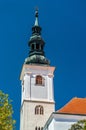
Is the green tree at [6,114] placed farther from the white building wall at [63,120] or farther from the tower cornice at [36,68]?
the tower cornice at [36,68]

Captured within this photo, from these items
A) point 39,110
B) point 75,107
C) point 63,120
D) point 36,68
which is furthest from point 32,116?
point 63,120

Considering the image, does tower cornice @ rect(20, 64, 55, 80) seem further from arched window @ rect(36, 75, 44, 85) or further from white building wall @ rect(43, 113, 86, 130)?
white building wall @ rect(43, 113, 86, 130)

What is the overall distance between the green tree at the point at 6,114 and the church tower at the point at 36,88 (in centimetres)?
2211

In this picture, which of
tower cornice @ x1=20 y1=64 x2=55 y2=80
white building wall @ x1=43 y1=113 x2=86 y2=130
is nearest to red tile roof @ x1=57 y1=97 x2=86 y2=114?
white building wall @ x1=43 y1=113 x2=86 y2=130

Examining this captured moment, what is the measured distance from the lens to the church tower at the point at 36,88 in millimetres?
43594

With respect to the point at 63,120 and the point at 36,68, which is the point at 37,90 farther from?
the point at 63,120

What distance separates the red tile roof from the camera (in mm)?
35969

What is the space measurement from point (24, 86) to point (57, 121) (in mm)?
12410

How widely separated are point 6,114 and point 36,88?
84.6 ft

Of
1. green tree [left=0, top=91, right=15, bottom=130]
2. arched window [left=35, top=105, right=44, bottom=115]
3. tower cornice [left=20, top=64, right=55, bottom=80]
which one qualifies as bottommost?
green tree [left=0, top=91, right=15, bottom=130]

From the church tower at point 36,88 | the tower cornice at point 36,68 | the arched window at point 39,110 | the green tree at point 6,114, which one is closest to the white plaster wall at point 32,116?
the church tower at point 36,88

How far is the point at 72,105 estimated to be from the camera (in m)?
37.8

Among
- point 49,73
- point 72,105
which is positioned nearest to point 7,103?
point 72,105

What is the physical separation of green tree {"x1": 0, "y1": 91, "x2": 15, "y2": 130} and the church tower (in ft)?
72.5
